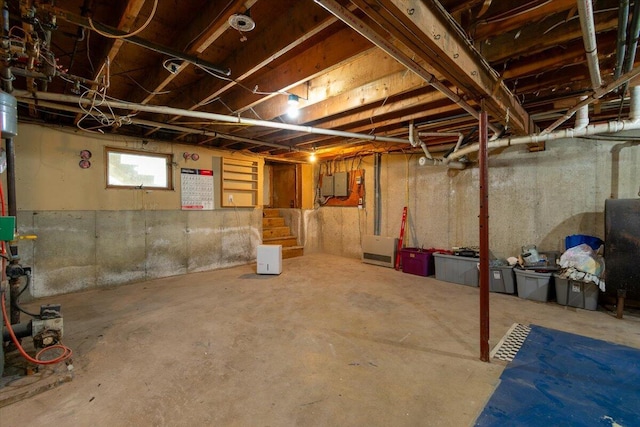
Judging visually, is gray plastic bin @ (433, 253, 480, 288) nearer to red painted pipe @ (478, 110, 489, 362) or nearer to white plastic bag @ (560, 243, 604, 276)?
white plastic bag @ (560, 243, 604, 276)

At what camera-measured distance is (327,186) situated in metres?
6.84

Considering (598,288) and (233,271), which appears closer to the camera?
(598,288)

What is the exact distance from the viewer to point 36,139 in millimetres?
3725

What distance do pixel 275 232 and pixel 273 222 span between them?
12.3 inches

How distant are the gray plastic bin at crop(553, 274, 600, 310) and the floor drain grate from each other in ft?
3.55

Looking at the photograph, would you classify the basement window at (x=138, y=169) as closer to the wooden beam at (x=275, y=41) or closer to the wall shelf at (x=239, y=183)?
the wall shelf at (x=239, y=183)

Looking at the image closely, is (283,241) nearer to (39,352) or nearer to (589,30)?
(39,352)

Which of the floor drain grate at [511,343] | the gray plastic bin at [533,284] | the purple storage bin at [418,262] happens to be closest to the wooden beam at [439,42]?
the floor drain grate at [511,343]

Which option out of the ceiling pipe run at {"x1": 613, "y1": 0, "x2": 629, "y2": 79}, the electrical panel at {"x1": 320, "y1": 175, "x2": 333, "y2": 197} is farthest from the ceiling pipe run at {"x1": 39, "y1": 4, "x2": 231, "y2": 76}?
the electrical panel at {"x1": 320, "y1": 175, "x2": 333, "y2": 197}

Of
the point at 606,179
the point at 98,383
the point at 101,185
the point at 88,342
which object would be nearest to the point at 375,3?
the point at 98,383

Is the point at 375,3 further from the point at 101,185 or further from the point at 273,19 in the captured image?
the point at 101,185

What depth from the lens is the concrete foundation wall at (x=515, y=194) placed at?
376cm

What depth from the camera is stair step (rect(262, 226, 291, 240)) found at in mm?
6477

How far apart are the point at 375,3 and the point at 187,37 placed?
5.13ft
